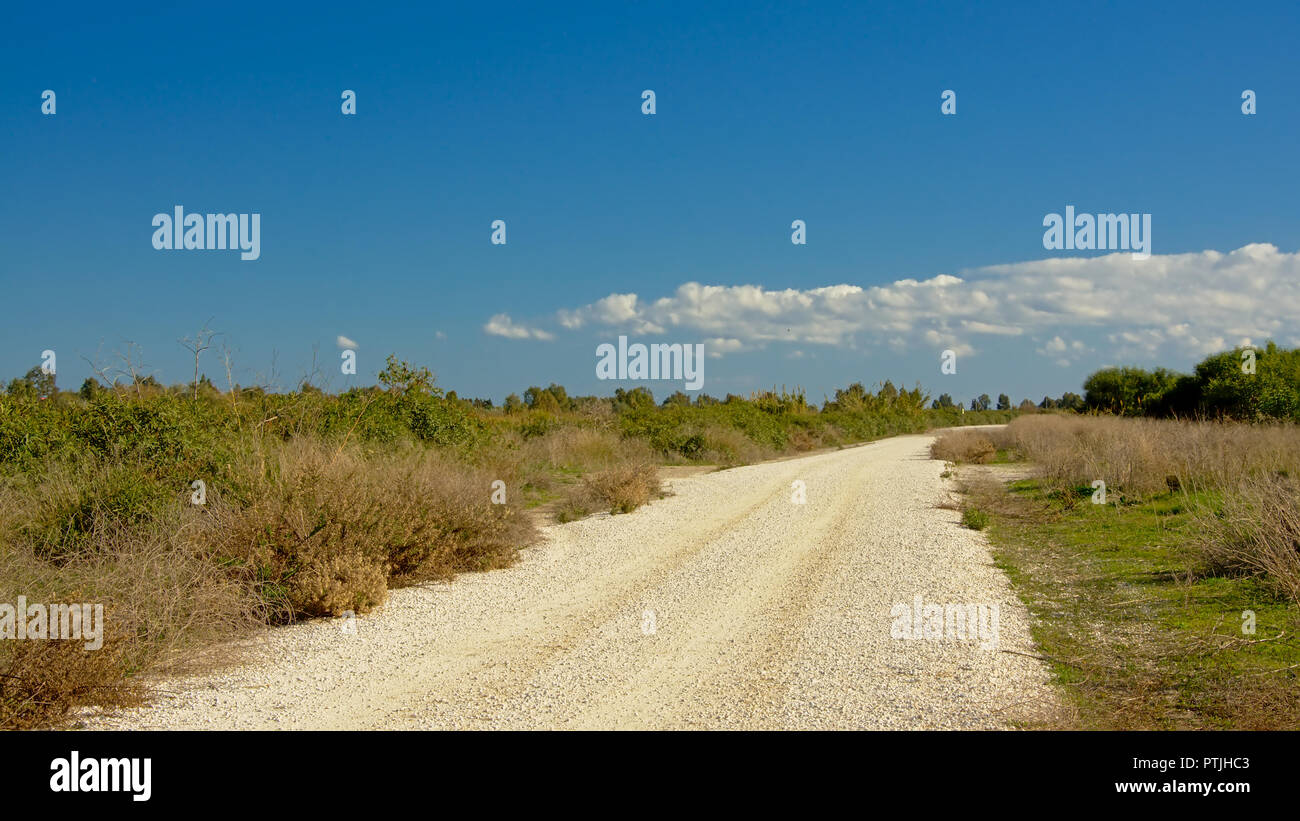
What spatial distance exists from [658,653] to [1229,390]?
28065 millimetres

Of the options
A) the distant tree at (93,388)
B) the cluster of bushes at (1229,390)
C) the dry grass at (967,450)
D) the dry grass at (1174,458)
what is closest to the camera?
the distant tree at (93,388)

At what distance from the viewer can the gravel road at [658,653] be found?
5660 mm

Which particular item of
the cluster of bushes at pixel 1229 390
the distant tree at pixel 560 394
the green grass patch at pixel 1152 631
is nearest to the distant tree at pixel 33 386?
the green grass patch at pixel 1152 631

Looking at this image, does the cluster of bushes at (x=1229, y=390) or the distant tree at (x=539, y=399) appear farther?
the distant tree at (x=539, y=399)

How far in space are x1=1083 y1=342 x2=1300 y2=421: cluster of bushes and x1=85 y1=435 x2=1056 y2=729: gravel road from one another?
57.6 ft

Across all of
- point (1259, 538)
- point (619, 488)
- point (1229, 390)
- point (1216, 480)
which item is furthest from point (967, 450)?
point (1259, 538)

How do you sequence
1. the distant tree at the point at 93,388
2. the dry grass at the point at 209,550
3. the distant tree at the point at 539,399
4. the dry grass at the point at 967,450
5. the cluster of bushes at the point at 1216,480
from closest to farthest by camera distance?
the dry grass at the point at 209,550
the cluster of bushes at the point at 1216,480
the distant tree at the point at 93,388
the dry grass at the point at 967,450
the distant tree at the point at 539,399

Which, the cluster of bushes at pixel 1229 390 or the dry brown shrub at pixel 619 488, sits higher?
the cluster of bushes at pixel 1229 390

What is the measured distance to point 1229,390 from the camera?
90.2 feet

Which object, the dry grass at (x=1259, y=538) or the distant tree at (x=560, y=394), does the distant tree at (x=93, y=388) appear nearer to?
the dry grass at (x=1259, y=538)

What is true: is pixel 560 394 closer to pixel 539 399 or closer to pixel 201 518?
pixel 539 399

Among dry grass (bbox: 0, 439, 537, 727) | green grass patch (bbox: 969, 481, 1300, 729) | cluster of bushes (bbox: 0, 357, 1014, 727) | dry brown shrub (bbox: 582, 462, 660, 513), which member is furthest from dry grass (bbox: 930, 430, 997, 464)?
dry grass (bbox: 0, 439, 537, 727)

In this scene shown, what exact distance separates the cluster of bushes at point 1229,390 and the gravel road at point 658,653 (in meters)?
17.5

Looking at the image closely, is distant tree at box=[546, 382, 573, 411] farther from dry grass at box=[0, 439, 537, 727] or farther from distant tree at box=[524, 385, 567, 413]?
dry grass at box=[0, 439, 537, 727]
